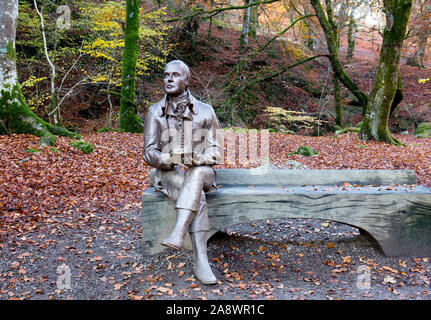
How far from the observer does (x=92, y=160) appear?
23.8 ft

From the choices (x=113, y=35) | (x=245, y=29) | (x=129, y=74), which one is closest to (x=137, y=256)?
(x=129, y=74)

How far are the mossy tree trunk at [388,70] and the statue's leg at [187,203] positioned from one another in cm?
806

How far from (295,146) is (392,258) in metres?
6.68

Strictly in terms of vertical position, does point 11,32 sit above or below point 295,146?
above

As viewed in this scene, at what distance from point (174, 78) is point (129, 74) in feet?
26.4

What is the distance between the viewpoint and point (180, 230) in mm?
2930

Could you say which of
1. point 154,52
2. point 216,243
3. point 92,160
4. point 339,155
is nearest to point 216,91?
point 154,52

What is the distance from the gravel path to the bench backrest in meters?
0.62

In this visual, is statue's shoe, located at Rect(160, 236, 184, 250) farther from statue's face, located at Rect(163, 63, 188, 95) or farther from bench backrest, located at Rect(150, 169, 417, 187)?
bench backrest, located at Rect(150, 169, 417, 187)

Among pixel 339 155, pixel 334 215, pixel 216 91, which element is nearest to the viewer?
pixel 334 215

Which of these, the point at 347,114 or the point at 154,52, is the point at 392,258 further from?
the point at 347,114

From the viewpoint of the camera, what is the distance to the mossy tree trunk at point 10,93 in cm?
747

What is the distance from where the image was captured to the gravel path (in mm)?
2969

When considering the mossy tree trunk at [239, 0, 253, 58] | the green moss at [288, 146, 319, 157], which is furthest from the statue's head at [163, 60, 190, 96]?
the mossy tree trunk at [239, 0, 253, 58]
